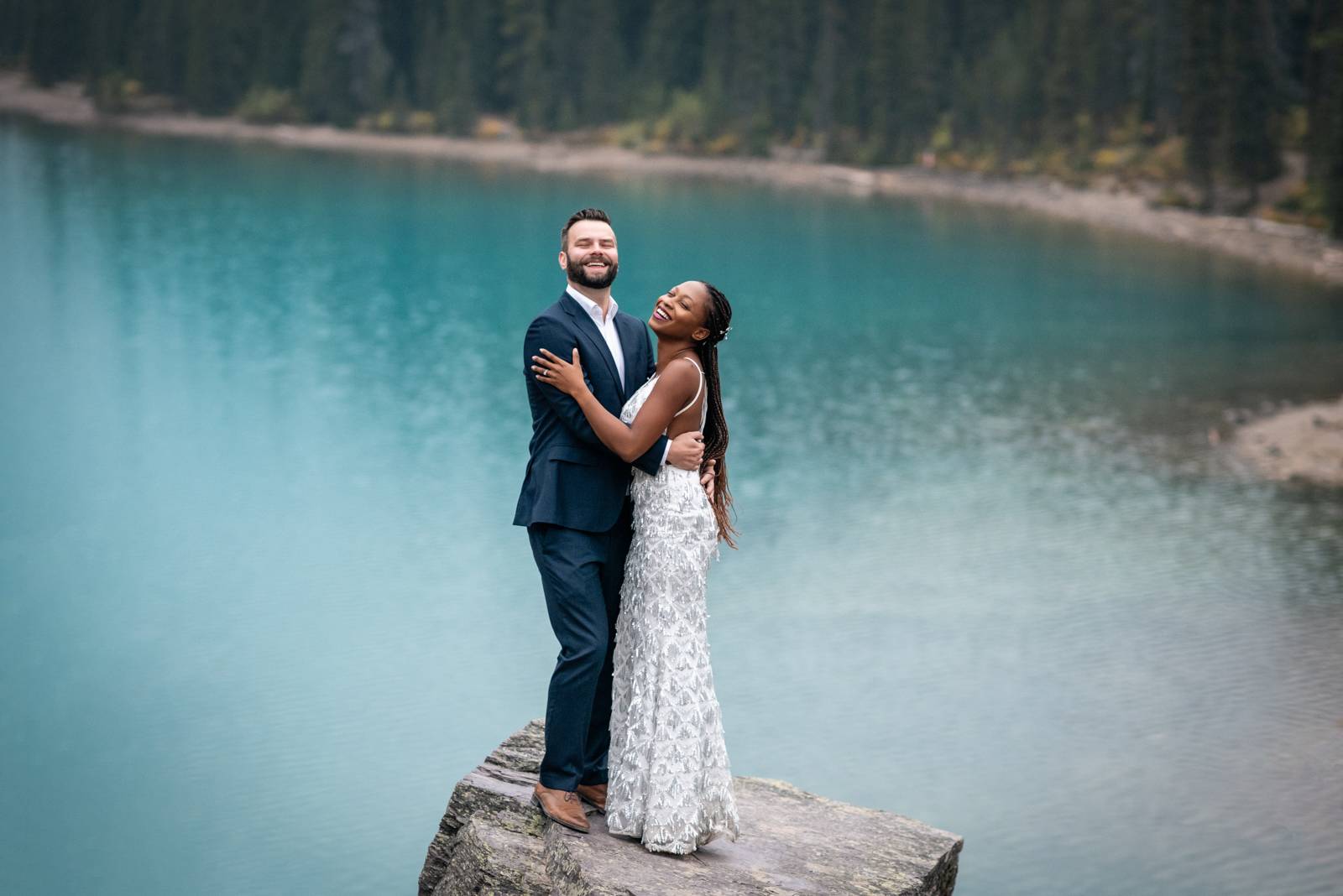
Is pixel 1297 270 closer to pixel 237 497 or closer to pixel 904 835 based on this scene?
pixel 237 497

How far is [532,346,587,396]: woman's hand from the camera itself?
542 cm

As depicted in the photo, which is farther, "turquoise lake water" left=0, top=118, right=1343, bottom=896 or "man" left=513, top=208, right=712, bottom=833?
"turquoise lake water" left=0, top=118, right=1343, bottom=896

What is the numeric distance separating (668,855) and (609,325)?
2.02m

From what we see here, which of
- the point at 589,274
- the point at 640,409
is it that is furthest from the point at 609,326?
the point at 640,409

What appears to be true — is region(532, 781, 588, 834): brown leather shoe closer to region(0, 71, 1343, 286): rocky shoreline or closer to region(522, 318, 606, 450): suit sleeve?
region(522, 318, 606, 450): suit sleeve

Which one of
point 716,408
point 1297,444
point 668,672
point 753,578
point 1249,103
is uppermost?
point 1249,103

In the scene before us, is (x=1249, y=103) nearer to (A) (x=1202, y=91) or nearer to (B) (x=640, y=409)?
(A) (x=1202, y=91)

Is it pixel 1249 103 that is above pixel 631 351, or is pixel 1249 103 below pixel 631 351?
above

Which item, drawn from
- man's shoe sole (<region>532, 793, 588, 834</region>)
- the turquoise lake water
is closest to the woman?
man's shoe sole (<region>532, 793, 588, 834</region>)

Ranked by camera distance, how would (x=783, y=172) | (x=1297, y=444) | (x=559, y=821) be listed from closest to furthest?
(x=559, y=821), (x=1297, y=444), (x=783, y=172)

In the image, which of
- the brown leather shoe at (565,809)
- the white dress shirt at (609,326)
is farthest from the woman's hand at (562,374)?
the brown leather shoe at (565,809)

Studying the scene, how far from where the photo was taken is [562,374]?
17.8ft

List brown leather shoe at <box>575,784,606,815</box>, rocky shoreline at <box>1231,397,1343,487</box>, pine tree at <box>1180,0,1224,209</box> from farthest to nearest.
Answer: pine tree at <box>1180,0,1224,209</box> → rocky shoreline at <box>1231,397,1343,487</box> → brown leather shoe at <box>575,784,606,815</box>

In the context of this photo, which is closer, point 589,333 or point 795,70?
point 589,333
